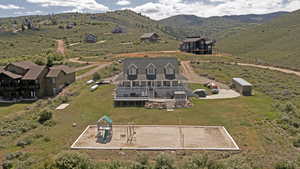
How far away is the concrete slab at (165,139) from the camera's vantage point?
2781 centimetres

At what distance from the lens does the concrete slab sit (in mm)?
27811

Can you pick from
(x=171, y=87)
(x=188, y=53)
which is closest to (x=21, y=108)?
(x=171, y=87)

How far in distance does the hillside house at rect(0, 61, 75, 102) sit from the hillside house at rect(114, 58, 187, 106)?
1668cm

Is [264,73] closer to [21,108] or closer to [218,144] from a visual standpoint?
[218,144]

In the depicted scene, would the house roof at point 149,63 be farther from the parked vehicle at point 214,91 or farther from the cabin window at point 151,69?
the parked vehicle at point 214,91

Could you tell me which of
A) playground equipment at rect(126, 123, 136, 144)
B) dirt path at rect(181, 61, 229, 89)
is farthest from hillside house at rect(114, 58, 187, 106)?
dirt path at rect(181, 61, 229, 89)

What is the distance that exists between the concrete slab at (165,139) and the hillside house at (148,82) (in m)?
10.6

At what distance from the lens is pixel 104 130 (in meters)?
32.0

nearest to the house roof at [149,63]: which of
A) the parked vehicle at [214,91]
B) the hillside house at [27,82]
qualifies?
the parked vehicle at [214,91]

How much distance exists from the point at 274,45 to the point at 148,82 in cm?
10720

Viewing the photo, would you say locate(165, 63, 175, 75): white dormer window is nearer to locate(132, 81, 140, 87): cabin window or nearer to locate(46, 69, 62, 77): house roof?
locate(132, 81, 140, 87): cabin window

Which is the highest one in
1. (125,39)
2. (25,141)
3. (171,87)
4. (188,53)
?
(125,39)

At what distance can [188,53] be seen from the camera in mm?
99188

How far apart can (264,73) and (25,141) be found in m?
61.8
